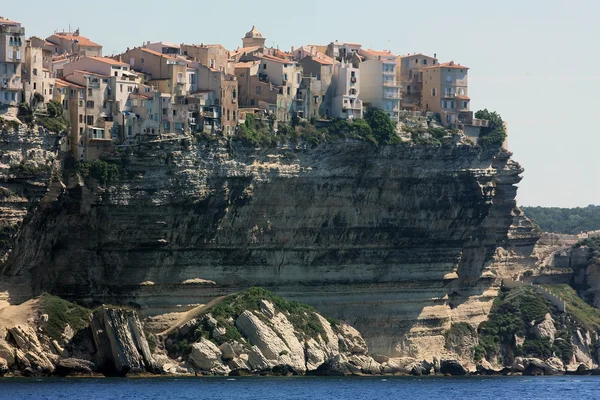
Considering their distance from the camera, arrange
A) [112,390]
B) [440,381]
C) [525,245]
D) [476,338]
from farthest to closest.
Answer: [525,245], [476,338], [440,381], [112,390]

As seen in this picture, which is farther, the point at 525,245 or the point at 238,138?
the point at 525,245

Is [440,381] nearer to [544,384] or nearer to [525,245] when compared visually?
[544,384]

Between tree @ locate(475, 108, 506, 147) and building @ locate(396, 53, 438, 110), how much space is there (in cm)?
342

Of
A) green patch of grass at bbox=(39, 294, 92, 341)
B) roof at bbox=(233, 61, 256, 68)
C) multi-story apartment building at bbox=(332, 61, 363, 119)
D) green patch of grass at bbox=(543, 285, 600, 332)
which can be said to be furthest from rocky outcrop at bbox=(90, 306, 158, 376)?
green patch of grass at bbox=(543, 285, 600, 332)

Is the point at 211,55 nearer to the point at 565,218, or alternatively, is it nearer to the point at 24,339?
the point at 24,339

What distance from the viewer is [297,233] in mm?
101000

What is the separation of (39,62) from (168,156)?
23.2ft

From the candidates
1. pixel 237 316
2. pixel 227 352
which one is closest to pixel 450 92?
pixel 237 316

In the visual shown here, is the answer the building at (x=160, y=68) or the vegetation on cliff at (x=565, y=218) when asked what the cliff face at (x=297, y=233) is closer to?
the building at (x=160, y=68)

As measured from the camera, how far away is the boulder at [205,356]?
91.8 meters

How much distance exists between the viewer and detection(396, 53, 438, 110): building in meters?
112

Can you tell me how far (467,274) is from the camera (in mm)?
111312

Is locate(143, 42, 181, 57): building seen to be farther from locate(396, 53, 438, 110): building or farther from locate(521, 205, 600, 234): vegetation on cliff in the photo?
locate(521, 205, 600, 234): vegetation on cliff

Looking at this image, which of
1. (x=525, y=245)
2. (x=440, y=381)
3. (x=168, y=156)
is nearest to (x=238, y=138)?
(x=168, y=156)
